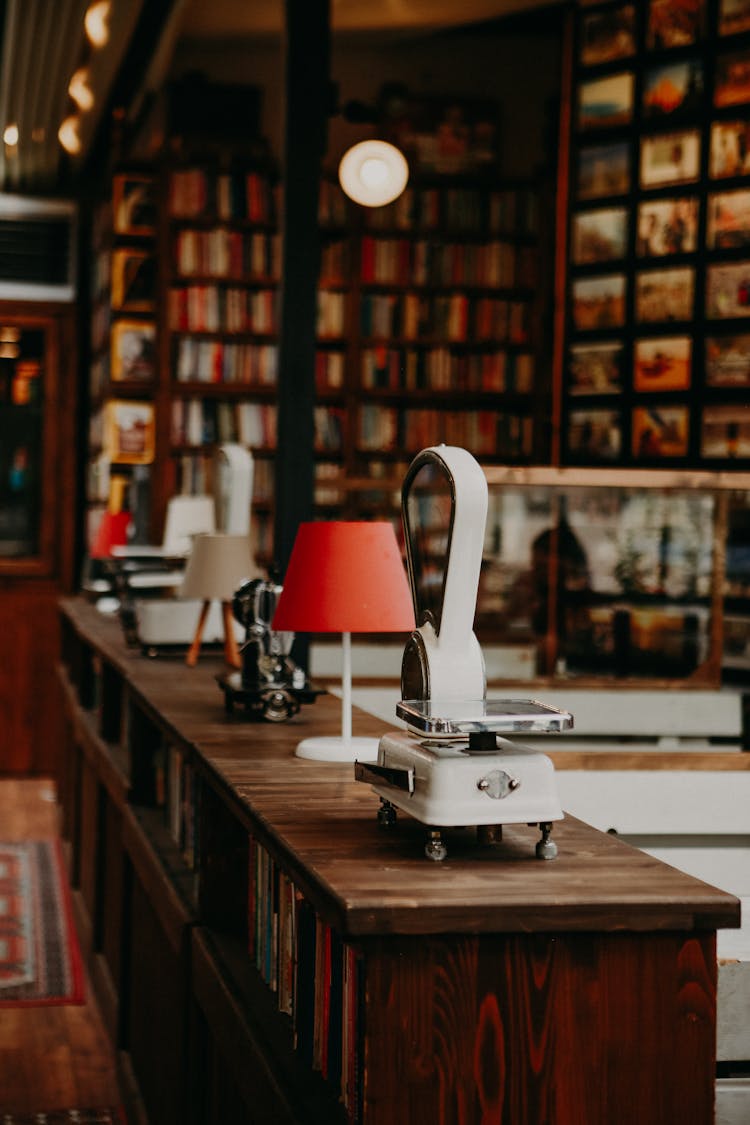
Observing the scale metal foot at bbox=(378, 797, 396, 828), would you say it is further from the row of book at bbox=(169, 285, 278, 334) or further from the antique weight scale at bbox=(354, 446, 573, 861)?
the row of book at bbox=(169, 285, 278, 334)

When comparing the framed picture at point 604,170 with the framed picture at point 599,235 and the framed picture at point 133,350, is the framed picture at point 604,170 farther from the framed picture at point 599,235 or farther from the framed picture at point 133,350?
the framed picture at point 133,350

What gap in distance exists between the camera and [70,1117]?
3.46 meters

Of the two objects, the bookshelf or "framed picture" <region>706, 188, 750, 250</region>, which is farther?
the bookshelf

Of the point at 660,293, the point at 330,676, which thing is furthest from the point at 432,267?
the point at 330,676

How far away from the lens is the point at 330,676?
5051mm

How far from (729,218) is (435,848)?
5283mm

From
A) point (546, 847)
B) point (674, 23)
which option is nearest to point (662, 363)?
point (674, 23)

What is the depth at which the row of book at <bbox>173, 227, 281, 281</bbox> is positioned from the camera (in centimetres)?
720

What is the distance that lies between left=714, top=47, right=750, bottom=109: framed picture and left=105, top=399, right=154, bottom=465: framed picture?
2996 millimetres

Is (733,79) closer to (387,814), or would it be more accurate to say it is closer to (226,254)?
(226,254)

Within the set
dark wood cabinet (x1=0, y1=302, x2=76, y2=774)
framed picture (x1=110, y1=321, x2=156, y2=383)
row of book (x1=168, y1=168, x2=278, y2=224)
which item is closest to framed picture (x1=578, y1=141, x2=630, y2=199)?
row of book (x1=168, y1=168, x2=278, y2=224)

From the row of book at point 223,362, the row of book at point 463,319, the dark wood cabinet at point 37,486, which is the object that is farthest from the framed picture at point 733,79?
the dark wood cabinet at point 37,486

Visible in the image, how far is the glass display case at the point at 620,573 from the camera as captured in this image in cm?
490

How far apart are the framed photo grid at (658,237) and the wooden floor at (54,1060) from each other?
3.74 m
